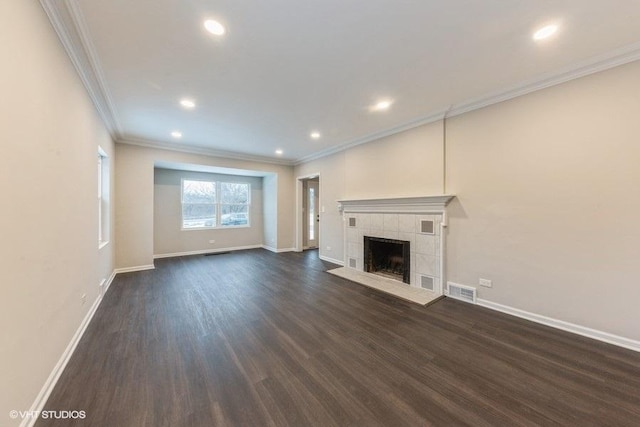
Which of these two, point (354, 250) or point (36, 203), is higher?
point (36, 203)

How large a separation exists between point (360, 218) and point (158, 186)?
524 centimetres

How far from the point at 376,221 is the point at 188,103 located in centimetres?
357

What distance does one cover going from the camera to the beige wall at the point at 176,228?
20.0 ft

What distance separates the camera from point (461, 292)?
3330mm

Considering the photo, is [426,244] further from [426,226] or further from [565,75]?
[565,75]

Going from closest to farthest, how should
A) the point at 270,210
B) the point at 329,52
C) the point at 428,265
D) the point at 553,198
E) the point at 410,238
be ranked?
the point at 329,52 → the point at 553,198 → the point at 428,265 → the point at 410,238 → the point at 270,210

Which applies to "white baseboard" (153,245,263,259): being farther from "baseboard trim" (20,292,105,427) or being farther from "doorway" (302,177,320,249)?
"baseboard trim" (20,292,105,427)

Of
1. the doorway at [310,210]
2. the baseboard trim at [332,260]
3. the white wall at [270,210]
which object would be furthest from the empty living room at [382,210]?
the doorway at [310,210]

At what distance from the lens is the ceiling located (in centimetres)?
173

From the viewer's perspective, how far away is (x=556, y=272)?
8.46ft

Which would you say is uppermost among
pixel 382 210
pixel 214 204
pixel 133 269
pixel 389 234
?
pixel 214 204

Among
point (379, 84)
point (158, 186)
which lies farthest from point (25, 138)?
point (158, 186)

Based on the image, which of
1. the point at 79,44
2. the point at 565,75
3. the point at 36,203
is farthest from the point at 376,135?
the point at 36,203

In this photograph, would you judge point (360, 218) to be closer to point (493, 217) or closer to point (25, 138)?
point (493, 217)
